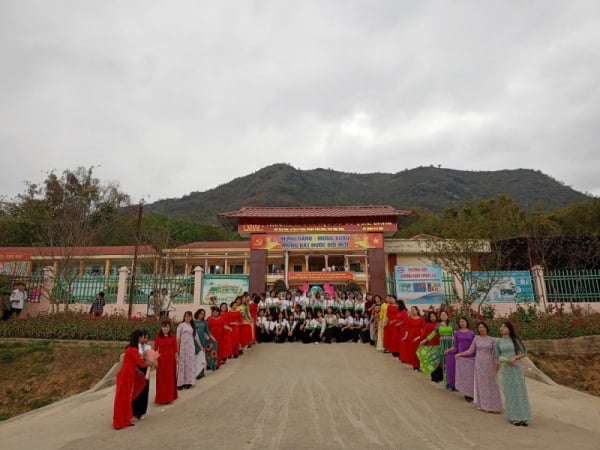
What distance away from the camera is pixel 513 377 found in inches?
203

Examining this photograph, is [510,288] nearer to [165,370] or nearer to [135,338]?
[165,370]

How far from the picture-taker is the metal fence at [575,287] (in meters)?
12.5

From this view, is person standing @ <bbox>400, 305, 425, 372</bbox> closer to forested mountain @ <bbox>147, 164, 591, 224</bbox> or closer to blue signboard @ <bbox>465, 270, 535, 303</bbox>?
blue signboard @ <bbox>465, 270, 535, 303</bbox>

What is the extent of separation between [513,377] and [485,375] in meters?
0.46

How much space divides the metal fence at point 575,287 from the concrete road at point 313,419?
20.8 feet

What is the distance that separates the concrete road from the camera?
427 cm

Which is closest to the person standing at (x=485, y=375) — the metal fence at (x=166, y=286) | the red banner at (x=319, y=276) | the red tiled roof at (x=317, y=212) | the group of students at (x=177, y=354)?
the group of students at (x=177, y=354)

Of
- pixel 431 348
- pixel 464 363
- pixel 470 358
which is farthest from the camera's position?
pixel 431 348

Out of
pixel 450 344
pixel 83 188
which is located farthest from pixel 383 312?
pixel 83 188

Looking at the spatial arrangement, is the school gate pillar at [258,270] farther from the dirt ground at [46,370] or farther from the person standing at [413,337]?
the person standing at [413,337]

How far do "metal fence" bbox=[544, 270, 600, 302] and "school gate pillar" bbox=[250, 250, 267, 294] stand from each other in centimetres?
994

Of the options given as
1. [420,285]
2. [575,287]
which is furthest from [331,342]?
[575,287]

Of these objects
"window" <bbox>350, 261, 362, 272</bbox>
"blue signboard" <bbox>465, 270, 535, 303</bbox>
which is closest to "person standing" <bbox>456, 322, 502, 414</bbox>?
"blue signboard" <bbox>465, 270, 535, 303</bbox>

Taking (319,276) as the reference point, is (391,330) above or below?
below
